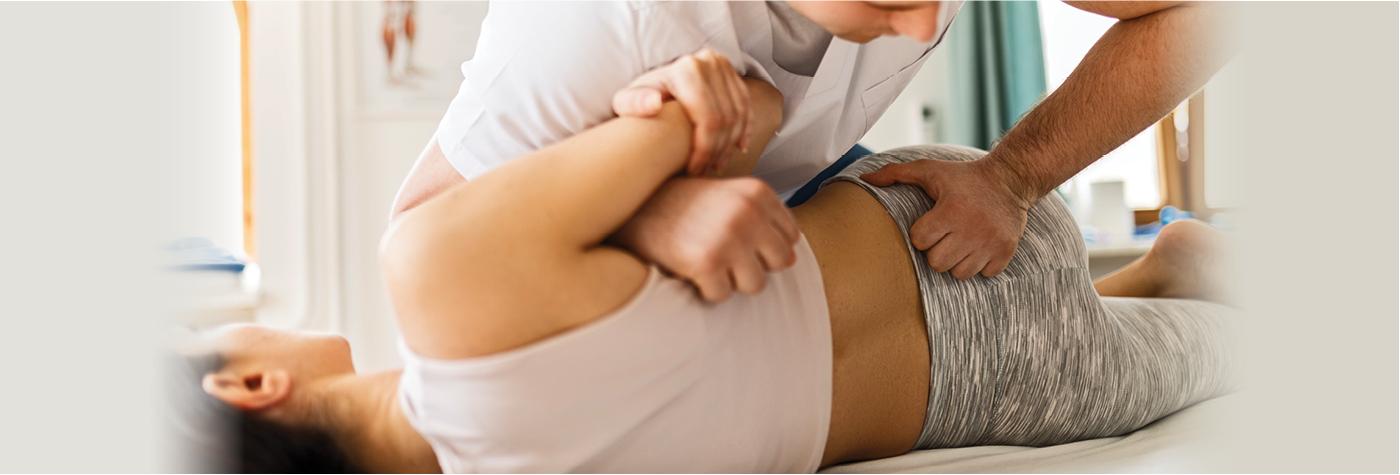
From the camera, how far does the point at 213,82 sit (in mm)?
2809

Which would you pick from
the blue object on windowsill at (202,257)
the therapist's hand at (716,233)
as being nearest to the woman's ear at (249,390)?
the therapist's hand at (716,233)

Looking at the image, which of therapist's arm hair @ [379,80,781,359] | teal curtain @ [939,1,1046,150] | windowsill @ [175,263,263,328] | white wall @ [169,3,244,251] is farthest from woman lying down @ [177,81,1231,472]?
teal curtain @ [939,1,1046,150]

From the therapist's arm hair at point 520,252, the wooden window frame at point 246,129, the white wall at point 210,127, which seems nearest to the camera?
the therapist's arm hair at point 520,252

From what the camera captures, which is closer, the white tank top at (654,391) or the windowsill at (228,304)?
the white tank top at (654,391)

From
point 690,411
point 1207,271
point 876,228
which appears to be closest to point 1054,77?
point 1207,271

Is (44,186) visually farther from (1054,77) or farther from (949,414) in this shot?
(1054,77)

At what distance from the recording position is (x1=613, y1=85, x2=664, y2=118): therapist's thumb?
80 cm

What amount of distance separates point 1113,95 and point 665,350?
0.72m

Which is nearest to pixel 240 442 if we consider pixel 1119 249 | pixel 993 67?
pixel 1119 249

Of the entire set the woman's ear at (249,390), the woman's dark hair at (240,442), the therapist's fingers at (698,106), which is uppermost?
the therapist's fingers at (698,106)

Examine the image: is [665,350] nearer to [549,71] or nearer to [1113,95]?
[549,71]

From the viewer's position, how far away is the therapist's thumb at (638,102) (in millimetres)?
802

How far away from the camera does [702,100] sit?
800 millimetres

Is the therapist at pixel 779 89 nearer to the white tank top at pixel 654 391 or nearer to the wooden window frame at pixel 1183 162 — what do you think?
the white tank top at pixel 654 391
